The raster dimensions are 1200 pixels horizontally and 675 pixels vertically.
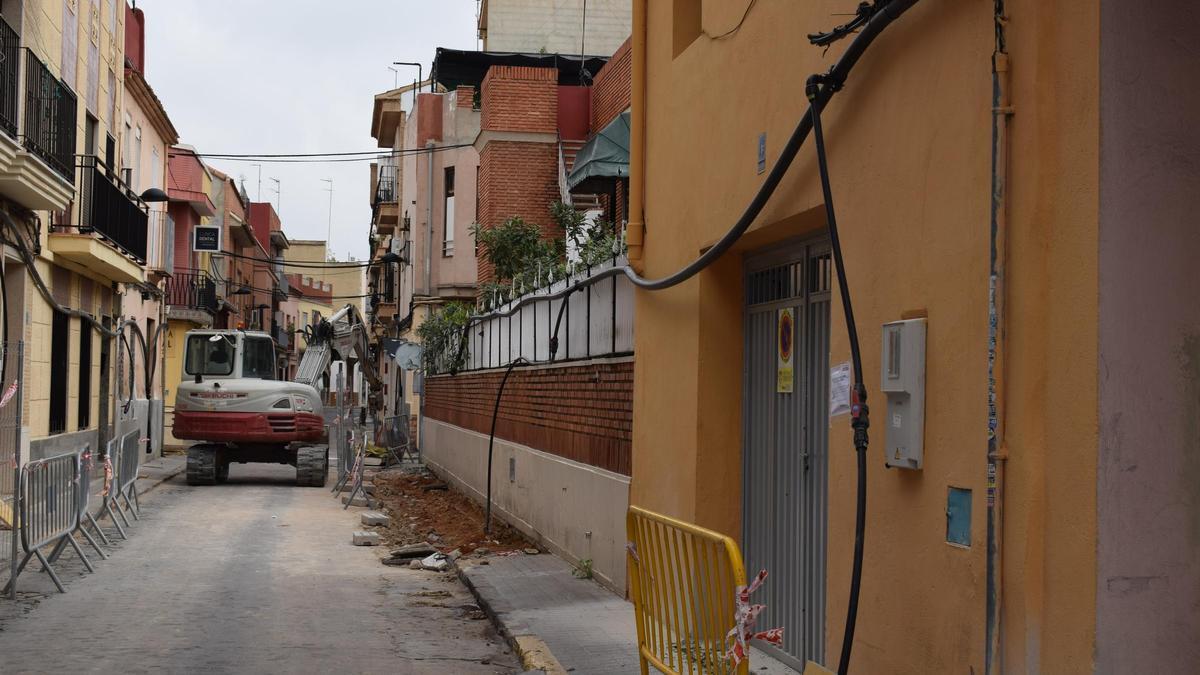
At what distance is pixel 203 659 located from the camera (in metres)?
8.35

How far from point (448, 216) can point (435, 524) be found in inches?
720

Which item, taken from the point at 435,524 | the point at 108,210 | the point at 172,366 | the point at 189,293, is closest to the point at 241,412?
the point at 108,210

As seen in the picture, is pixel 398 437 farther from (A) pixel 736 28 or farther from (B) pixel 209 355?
(A) pixel 736 28

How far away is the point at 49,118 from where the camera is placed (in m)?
18.5

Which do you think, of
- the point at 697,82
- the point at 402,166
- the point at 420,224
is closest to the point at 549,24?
the point at 420,224

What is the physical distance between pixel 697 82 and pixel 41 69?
1228 cm

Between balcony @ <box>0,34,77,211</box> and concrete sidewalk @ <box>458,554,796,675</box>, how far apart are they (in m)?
8.34

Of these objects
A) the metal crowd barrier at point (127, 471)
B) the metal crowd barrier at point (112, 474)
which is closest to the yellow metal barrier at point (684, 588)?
the metal crowd barrier at point (112, 474)

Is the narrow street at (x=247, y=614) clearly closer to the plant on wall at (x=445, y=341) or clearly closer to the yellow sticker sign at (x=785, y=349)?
the yellow sticker sign at (x=785, y=349)

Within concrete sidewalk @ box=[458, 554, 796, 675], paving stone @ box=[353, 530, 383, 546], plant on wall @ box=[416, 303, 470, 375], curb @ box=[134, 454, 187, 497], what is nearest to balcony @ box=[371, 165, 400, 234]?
plant on wall @ box=[416, 303, 470, 375]

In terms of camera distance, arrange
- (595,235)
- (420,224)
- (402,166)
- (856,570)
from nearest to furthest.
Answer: (856,570) < (595,235) < (420,224) < (402,166)

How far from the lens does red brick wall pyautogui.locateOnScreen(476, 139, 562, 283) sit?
28891 mm

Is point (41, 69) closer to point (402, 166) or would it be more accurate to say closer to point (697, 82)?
point (697, 82)

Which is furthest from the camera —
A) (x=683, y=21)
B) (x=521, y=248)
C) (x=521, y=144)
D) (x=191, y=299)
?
(x=191, y=299)
